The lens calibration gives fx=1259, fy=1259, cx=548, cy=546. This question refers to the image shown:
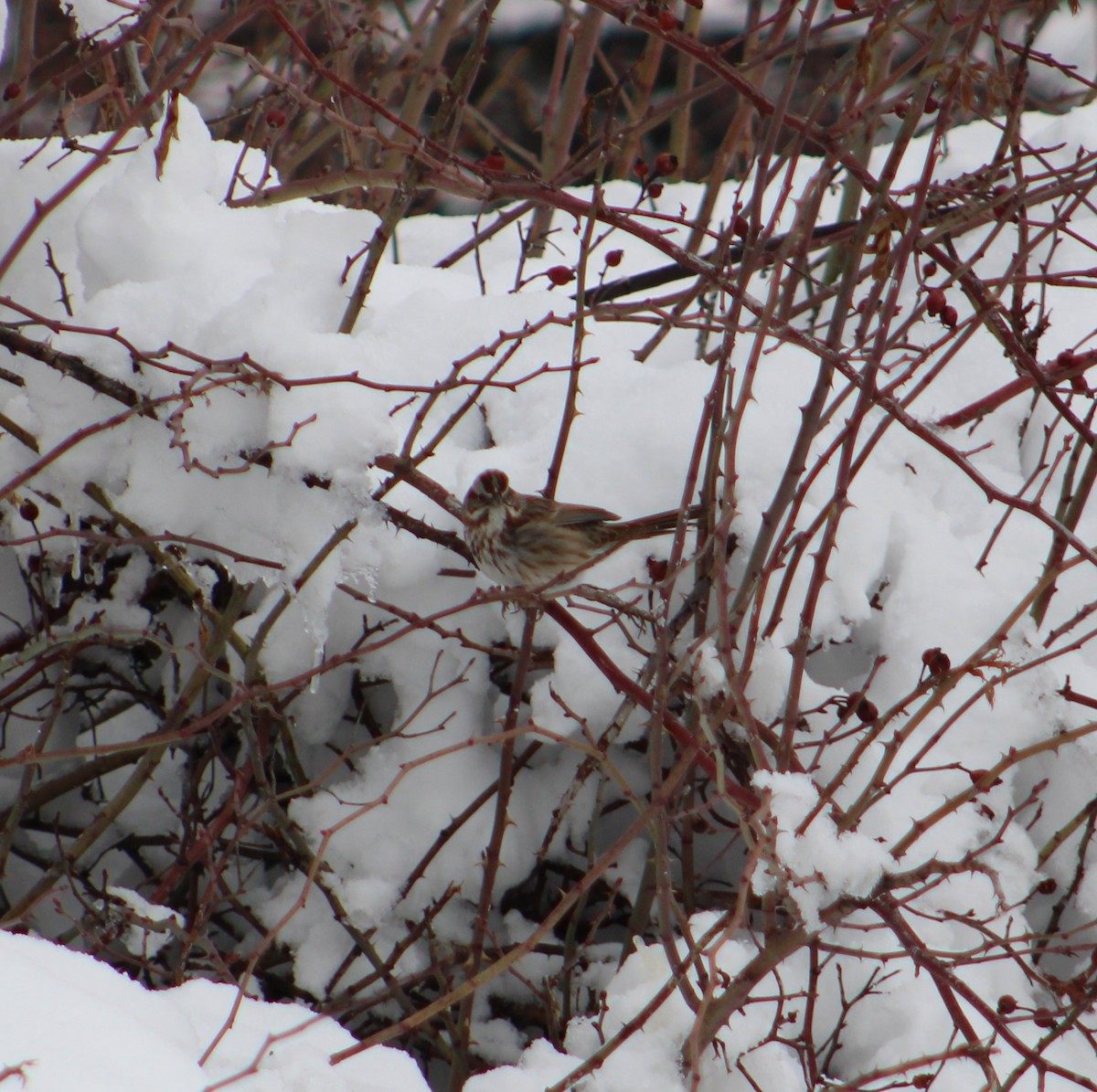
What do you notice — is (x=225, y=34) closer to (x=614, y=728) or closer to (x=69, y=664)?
(x=69, y=664)

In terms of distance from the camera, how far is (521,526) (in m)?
3.10

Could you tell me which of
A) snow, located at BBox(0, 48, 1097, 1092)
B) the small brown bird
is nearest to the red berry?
snow, located at BBox(0, 48, 1097, 1092)

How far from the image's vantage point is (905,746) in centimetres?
274

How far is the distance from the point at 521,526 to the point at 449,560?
0.24m

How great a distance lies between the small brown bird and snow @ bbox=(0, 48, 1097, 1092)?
0.05 meters

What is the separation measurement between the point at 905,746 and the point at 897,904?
2.71 feet

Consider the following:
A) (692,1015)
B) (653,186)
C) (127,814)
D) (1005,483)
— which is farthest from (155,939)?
(1005,483)

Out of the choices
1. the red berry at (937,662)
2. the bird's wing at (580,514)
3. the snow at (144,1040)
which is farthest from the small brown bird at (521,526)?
the snow at (144,1040)

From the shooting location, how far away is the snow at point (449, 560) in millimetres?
2477

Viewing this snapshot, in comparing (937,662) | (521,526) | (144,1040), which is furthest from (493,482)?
(144,1040)

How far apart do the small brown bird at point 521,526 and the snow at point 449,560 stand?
0.05 metres

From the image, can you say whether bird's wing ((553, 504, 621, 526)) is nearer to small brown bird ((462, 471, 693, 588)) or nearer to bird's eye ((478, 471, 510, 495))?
small brown bird ((462, 471, 693, 588))

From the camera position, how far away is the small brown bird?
2.86 m

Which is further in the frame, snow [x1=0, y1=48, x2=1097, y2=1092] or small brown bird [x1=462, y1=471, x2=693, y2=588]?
small brown bird [x1=462, y1=471, x2=693, y2=588]
